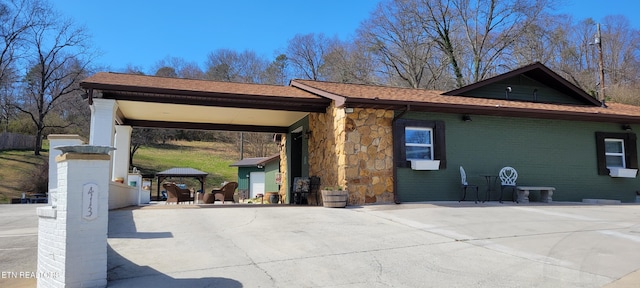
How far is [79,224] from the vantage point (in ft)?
13.5

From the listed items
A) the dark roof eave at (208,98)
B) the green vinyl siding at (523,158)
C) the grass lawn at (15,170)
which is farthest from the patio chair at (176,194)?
the grass lawn at (15,170)

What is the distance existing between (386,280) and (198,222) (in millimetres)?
4229

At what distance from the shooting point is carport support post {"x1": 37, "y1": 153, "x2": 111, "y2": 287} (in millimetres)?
4078

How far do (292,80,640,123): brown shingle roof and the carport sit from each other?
0.87 meters

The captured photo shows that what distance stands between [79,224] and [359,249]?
3.33 meters

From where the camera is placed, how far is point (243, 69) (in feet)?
130

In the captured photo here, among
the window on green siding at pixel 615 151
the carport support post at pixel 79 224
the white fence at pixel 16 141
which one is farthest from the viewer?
the white fence at pixel 16 141

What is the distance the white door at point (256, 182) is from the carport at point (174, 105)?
11.8m

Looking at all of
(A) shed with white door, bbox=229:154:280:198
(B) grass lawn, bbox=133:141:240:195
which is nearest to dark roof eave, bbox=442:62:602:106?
(A) shed with white door, bbox=229:154:280:198

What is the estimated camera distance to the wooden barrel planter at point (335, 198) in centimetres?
1005

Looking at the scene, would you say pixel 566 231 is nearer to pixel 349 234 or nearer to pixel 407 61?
pixel 349 234

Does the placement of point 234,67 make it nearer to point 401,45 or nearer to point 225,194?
point 401,45

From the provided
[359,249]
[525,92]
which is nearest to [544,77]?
[525,92]

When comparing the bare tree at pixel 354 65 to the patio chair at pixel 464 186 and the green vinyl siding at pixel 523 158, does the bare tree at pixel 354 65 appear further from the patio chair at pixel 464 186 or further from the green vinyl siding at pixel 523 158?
the patio chair at pixel 464 186
